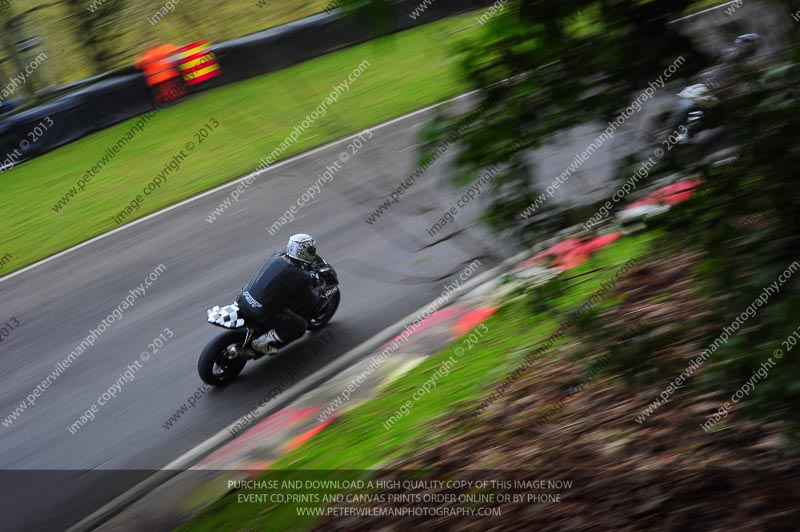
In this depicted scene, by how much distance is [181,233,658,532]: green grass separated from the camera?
20.5 ft

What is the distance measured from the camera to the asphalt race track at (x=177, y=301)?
4496 mm

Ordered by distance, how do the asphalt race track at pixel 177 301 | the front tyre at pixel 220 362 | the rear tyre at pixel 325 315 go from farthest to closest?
the rear tyre at pixel 325 315
the front tyre at pixel 220 362
the asphalt race track at pixel 177 301

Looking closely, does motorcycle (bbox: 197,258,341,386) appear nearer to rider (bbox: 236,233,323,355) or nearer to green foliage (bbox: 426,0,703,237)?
rider (bbox: 236,233,323,355)

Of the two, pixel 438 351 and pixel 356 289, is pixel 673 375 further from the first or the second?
pixel 356 289

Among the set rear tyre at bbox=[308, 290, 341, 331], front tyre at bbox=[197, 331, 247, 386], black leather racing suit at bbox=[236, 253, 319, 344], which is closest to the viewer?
front tyre at bbox=[197, 331, 247, 386]

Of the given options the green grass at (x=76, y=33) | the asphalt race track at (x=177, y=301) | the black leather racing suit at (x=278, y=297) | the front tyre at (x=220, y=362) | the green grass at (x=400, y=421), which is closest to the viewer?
the asphalt race track at (x=177, y=301)

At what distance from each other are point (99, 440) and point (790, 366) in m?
7.95

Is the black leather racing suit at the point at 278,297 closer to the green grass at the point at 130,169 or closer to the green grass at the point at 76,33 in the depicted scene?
the green grass at the point at 130,169

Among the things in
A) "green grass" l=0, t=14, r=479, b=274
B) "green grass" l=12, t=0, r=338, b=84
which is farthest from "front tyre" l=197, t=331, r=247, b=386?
"green grass" l=12, t=0, r=338, b=84

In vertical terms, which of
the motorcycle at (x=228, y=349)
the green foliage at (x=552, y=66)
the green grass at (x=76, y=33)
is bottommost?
the motorcycle at (x=228, y=349)

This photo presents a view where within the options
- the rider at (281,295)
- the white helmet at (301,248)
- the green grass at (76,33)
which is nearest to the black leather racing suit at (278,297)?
the rider at (281,295)

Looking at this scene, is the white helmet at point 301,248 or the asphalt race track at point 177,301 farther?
the white helmet at point 301,248

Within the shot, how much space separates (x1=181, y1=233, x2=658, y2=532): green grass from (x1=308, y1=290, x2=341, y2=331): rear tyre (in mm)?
2322

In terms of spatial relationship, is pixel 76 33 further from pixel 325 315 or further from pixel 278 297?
pixel 278 297
